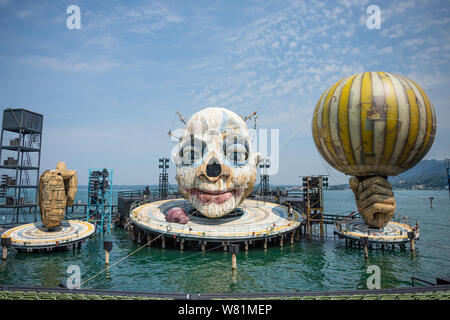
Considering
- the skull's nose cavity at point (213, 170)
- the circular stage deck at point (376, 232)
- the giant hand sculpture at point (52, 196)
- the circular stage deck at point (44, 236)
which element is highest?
the skull's nose cavity at point (213, 170)

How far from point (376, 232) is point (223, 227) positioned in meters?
13.2

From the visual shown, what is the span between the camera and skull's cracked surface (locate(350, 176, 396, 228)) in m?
22.5

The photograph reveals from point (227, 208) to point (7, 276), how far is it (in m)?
15.9

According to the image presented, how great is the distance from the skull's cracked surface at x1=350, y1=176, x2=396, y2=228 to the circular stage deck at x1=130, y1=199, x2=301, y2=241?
20.9 ft

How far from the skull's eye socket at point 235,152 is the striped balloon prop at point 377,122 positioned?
6783 millimetres

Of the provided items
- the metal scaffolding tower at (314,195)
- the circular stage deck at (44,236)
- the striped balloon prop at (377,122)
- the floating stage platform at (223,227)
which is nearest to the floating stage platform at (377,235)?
the metal scaffolding tower at (314,195)

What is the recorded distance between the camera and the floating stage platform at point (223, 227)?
23.1 m

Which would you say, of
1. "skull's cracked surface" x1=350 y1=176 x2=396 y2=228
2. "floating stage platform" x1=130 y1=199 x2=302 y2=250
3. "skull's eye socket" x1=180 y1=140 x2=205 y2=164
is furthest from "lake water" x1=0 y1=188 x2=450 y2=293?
"skull's eye socket" x1=180 y1=140 x2=205 y2=164

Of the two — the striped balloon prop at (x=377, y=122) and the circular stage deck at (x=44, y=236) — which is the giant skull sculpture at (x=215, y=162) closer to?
the striped balloon prop at (x=377, y=122)

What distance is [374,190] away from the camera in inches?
885

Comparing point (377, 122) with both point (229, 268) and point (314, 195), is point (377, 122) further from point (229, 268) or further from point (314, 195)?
point (229, 268)

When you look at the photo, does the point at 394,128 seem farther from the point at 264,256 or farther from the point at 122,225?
the point at 122,225

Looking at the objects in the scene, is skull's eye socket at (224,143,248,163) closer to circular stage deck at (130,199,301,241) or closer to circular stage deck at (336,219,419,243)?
circular stage deck at (130,199,301,241)
